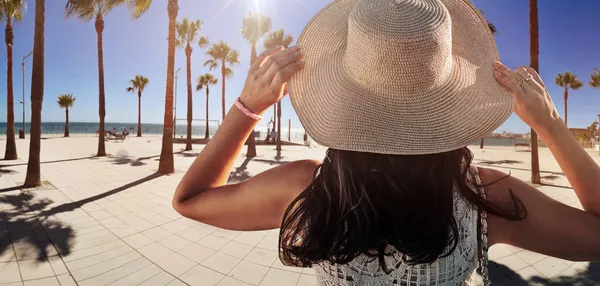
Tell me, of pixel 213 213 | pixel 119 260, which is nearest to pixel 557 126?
pixel 213 213

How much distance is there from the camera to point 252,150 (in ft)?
60.8

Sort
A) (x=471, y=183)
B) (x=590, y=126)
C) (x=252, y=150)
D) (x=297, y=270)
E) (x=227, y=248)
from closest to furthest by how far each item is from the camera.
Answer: (x=471, y=183), (x=297, y=270), (x=227, y=248), (x=252, y=150), (x=590, y=126)

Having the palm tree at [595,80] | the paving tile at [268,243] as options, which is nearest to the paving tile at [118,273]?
the paving tile at [268,243]

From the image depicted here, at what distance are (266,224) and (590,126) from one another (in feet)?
170

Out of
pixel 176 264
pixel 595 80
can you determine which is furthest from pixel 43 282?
pixel 595 80

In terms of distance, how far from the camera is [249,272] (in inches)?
159

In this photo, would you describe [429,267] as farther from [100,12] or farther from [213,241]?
[100,12]

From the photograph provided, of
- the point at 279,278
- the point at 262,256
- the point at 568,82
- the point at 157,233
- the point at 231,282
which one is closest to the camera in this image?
the point at 231,282

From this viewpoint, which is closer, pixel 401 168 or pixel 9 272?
pixel 401 168

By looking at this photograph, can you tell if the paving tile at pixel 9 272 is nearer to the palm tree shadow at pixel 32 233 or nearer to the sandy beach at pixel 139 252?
the sandy beach at pixel 139 252

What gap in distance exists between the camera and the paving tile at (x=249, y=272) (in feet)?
12.7

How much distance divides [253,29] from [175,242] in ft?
55.2

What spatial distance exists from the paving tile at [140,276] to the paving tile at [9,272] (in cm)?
127

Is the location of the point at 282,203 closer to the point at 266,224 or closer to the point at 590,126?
the point at 266,224
